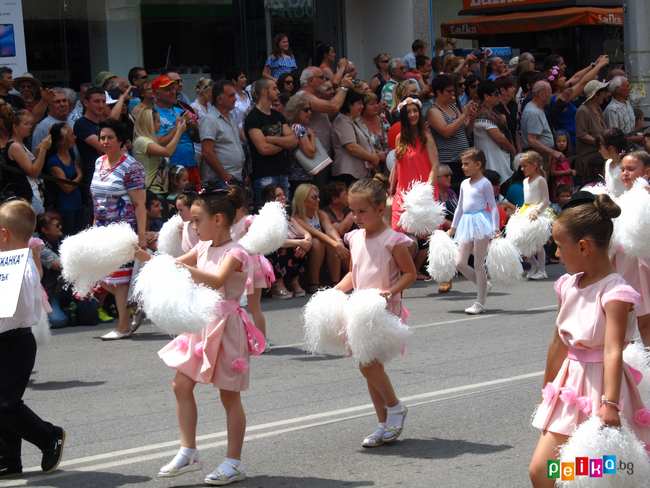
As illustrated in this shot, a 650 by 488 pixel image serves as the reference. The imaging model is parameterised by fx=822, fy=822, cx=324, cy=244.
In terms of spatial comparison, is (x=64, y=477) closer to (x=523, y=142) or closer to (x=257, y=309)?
(x=257, y=309)

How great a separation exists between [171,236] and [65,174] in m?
3.78

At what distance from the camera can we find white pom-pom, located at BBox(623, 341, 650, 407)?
132 inches

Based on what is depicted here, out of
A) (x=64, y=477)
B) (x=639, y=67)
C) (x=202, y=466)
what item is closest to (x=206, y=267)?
(x=202, y=466)

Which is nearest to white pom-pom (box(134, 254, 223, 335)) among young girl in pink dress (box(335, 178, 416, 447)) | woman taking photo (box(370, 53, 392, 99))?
young girl in pink dress (box(335, 178, 416, 447))

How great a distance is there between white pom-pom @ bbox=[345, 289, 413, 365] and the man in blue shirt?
6369mm

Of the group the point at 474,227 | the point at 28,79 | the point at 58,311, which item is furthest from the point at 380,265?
the point at 28,79

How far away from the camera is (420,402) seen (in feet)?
18.8

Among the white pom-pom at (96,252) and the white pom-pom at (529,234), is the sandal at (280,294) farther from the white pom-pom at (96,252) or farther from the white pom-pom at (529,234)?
the white pom-pom at (96,252)

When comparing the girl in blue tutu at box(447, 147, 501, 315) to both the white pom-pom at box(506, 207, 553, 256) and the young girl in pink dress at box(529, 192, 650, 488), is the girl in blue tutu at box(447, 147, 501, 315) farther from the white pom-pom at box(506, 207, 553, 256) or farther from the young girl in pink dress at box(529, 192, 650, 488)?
the young girl in pink dress at box(529, 192, 650, 488)

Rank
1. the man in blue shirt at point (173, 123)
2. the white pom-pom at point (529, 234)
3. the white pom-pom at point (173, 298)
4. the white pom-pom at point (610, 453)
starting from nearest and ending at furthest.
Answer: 1. the white pom-pom at point (610, 453)
2. the white pom-pom at point (173, 298)
3. the white pom-pom at point (529, 234)
4. the man in blue shirt at point (173, 123)

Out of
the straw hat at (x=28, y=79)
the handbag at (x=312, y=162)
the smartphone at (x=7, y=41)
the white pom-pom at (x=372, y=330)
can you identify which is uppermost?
the smartphone at (x=7, y=41)

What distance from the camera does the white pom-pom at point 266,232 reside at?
21.1 ft

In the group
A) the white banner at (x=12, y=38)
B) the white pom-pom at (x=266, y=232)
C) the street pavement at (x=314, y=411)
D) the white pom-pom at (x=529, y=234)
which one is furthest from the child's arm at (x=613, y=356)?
the white banner at (x=12, y=38)

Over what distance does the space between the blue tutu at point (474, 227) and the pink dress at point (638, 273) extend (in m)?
3.73
